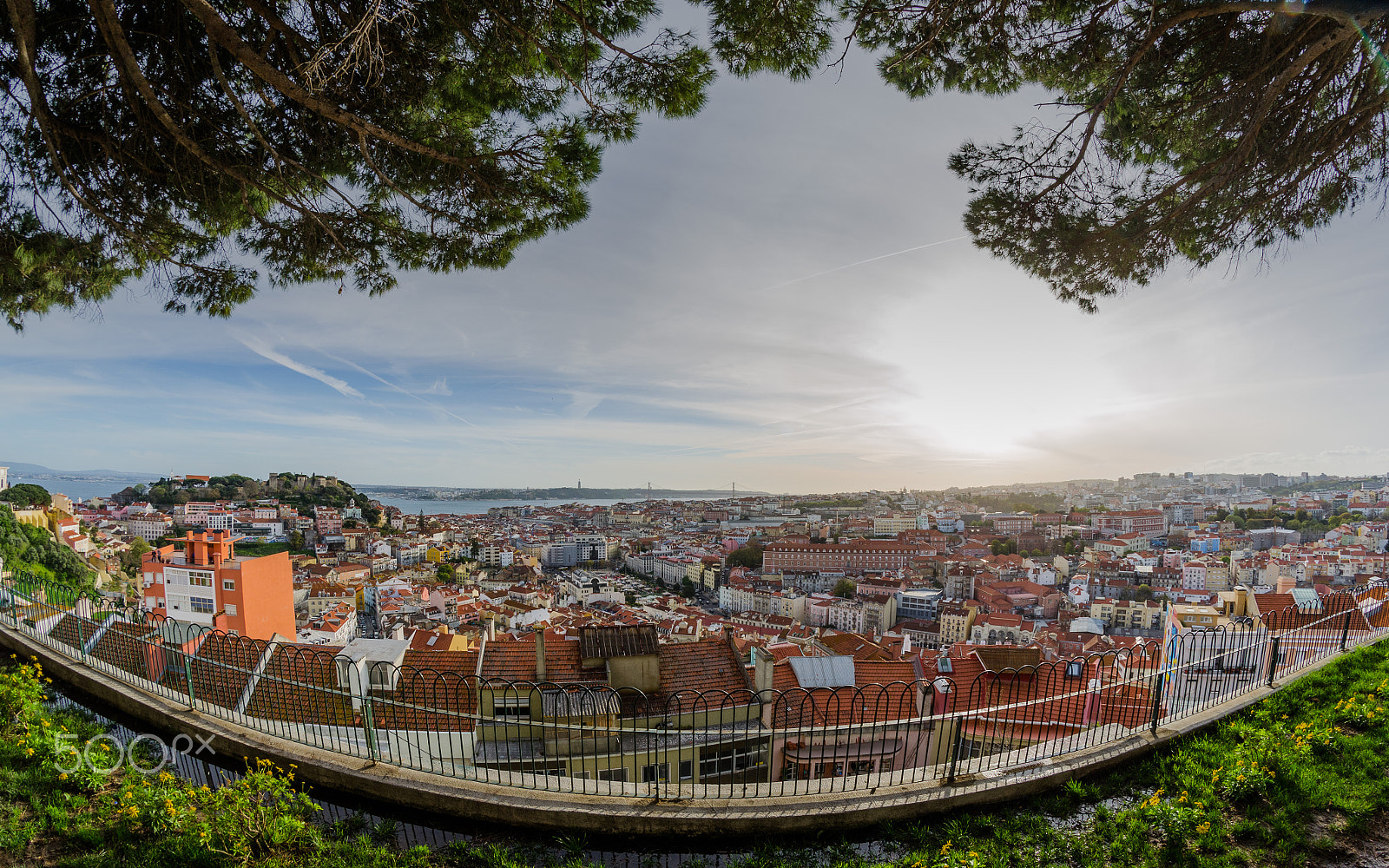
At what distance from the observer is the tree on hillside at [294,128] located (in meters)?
3.83

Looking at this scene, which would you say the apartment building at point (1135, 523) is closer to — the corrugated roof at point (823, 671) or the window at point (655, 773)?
the corrugated roof at point (823, 671)

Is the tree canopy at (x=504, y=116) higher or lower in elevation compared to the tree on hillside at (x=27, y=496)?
A: higher

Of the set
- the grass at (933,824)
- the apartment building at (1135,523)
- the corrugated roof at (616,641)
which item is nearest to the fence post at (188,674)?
the grass at (933,824)

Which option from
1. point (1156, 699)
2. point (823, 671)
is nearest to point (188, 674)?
point (1156, 699)

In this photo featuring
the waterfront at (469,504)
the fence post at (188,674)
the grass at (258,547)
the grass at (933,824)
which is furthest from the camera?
the waterfront at (469,504)

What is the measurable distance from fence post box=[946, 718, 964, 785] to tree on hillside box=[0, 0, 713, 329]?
159 inches

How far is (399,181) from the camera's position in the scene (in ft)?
15.3

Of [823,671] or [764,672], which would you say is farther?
[823,671]

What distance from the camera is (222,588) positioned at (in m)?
12.9

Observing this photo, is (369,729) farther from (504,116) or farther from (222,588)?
(222,588)

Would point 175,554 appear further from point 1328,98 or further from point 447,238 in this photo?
point 1328,98
